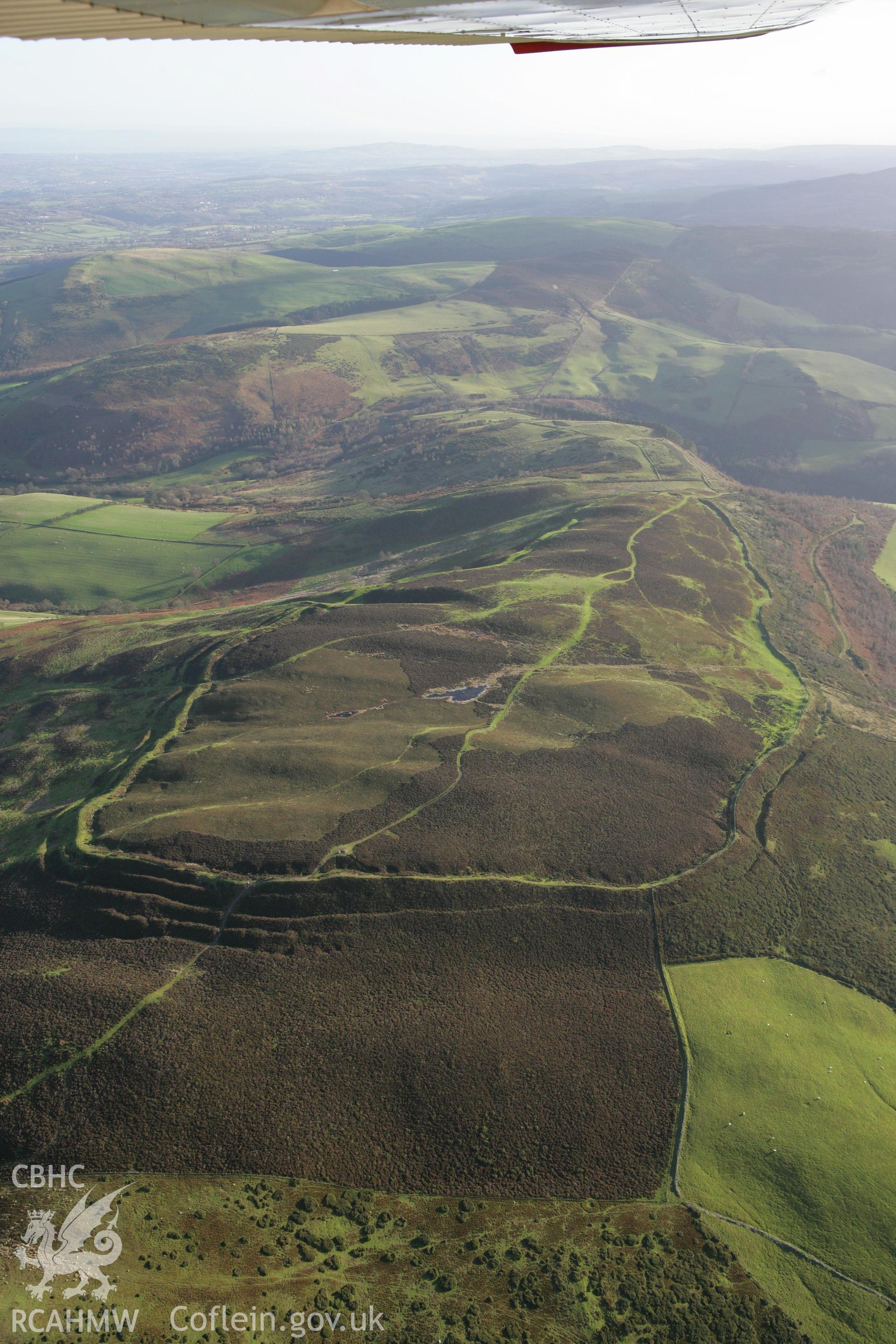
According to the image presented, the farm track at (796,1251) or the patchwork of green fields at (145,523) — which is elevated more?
the patchwork of green fields at (145,523)

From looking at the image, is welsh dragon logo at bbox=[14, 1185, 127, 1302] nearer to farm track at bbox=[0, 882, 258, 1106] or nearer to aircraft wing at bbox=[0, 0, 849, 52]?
farm track at bbox=[0, 882, 258, 1106]

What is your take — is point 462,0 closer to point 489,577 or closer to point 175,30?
point 175,30

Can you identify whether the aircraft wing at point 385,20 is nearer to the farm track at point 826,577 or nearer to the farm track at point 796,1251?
the farm track at point 796,1251

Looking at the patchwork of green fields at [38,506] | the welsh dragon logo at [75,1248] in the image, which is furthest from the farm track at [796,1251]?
the patchwork of green fields at [38,506]

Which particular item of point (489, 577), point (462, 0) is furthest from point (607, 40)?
point (489, 577)

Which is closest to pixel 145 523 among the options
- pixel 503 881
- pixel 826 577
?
pixel 503 881

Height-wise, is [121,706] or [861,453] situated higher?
[861,453]

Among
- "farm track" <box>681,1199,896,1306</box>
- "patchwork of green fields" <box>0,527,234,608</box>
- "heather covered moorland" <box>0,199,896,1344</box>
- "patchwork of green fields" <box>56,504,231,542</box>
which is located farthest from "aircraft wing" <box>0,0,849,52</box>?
"patchwork of green fields" <box>56,504,231,542</box>
